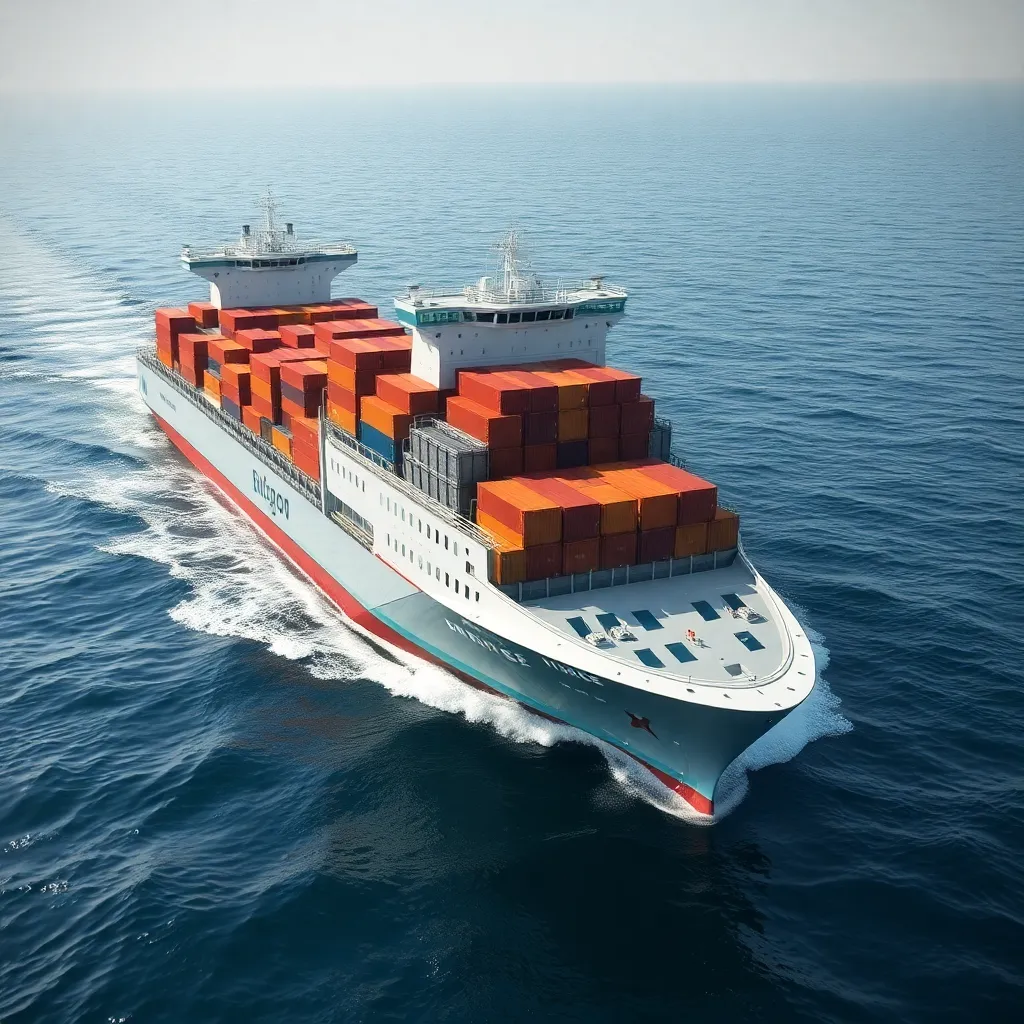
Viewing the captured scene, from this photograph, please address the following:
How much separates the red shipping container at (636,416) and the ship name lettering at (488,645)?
9.50 meters

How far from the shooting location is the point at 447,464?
36.3 m

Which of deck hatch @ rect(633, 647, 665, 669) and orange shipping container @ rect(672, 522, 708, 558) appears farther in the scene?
orange shipping container @ rect(672, 522, 708, 558)

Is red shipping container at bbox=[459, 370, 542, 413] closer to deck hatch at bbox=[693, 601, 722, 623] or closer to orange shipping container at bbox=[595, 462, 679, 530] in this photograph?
orange shipping container at bbox=[595, 462, 679, 530]

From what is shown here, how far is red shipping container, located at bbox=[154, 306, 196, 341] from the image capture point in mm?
61125

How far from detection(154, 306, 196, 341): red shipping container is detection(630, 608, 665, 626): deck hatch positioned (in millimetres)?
38627

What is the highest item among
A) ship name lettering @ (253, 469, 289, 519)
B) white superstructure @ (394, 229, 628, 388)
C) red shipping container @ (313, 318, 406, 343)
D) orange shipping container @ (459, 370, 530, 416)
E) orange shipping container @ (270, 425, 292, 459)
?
white superstructure @ (394, 229, 628, 388)

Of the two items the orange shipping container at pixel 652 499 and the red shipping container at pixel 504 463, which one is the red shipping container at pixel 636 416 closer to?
the orange shipping container at pixel 652 499

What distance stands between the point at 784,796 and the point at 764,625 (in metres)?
5.21

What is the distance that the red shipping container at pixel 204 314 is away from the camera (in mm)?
61812

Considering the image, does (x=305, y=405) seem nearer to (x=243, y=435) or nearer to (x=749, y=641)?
(x=243, y=435)

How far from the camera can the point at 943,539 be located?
147ft

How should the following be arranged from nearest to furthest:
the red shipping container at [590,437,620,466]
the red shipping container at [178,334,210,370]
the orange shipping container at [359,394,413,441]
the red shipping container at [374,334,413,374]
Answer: the red shipping container at [590,437,620,466] → the orange shipping container at [359,394,413,441] → the red shipping container at [374,334,413,374] → the red shipping container at [178,334,210,370]

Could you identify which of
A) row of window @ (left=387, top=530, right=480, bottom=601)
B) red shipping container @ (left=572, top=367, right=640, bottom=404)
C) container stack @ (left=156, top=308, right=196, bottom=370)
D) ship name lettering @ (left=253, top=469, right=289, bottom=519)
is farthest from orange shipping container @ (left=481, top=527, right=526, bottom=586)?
container stack @ (left=156, top=308, right=196, bottom=370)

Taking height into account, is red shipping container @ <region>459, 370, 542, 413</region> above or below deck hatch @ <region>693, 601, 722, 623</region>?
above
